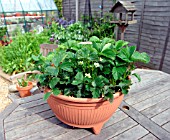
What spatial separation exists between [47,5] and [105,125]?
6127mm

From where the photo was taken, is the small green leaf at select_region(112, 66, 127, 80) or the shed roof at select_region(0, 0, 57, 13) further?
the shed roof at select_region(0, 0, 57, 13)

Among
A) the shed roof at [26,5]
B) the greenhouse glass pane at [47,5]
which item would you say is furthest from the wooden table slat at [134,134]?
the greenhouse glass pane at [47,5]

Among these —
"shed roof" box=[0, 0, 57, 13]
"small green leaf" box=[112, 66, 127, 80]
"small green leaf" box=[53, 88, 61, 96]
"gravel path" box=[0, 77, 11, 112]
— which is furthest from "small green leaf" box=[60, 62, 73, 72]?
"shed roof" box=[0, 0, 57, 13]

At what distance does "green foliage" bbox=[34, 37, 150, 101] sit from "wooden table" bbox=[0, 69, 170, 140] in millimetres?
330

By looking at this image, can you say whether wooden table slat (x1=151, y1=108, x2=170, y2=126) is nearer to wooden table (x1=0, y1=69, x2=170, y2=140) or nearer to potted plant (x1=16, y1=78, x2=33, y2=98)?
wooden table (x1=0, y1=69, x2=170, y2=140)

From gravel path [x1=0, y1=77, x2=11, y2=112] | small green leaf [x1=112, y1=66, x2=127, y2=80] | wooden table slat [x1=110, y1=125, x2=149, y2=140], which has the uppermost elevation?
small green leaf [x1=112, y1=66, x2=127, y2=80]


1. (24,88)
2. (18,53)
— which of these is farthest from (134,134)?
(18,53)

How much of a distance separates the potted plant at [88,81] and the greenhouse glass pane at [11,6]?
5035mm

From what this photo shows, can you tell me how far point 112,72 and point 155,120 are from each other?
26.3 inches

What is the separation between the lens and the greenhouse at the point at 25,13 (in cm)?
518

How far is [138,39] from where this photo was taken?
152 inches

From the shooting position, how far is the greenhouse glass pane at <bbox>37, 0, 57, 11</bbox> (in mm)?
6153

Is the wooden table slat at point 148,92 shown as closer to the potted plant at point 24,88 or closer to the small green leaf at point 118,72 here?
the small green leaf at point 118,72

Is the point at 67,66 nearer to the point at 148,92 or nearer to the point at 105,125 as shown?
the point at 105,125
